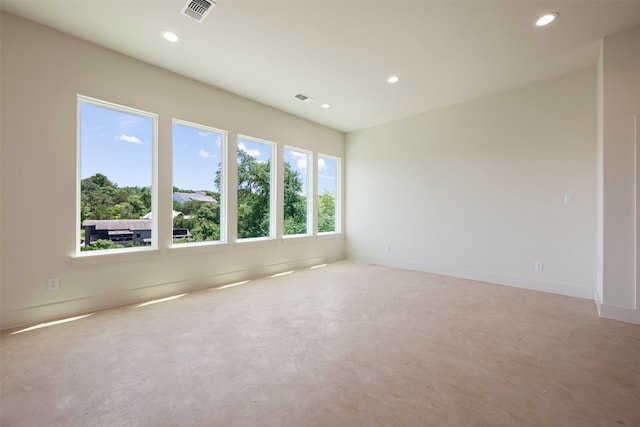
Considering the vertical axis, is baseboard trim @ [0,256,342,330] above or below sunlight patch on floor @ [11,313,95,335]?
above

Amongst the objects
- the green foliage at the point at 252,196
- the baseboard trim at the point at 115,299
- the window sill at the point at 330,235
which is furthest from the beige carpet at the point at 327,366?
the window sill at the point at 330,235

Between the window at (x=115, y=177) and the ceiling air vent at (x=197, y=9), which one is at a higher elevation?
the ceiling air vent at (x=197, y=9)

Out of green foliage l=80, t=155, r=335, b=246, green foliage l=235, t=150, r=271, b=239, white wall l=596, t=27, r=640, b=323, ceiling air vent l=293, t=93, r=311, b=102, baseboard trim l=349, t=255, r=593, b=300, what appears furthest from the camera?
green foliage l=235, t=150, r=271, b=239

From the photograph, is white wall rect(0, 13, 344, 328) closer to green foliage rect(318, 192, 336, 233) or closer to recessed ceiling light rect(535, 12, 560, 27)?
green foliage rect(318, 192, 336, 233)

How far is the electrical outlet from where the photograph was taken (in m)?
2.97

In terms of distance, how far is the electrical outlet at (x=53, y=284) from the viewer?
297 cm

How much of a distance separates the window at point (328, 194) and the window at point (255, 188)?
136 cm

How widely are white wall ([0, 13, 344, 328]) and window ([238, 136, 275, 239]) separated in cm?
97

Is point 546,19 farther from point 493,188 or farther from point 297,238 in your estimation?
point 297,238

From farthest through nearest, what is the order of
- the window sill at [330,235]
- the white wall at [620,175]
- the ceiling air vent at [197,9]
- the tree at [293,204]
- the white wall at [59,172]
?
1. the window sill at [330,235]
2. the tree at [293,204]
3. the white wall at [620,175]
4. the white wall at [59,172]
5. the ceiling air vent at [197,9]

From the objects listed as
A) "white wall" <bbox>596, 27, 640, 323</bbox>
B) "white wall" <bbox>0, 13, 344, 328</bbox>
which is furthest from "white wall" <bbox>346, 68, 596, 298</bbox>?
"white wall" <bbox>0, 13, 344, 328</bbox>

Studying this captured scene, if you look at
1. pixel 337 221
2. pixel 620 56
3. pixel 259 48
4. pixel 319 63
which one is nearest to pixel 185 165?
pixel 259 48

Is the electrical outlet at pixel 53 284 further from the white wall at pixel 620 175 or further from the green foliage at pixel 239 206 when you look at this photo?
the white wall at pixel 620 175

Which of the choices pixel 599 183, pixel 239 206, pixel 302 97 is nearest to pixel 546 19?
pixel 599 183
